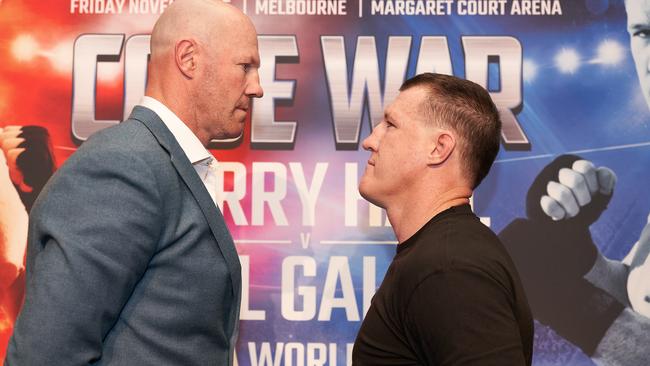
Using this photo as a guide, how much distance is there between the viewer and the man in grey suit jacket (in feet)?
4.15

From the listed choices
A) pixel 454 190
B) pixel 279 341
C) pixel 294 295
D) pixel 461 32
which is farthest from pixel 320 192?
pixel 454 190

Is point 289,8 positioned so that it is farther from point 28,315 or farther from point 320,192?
A: point 28,315

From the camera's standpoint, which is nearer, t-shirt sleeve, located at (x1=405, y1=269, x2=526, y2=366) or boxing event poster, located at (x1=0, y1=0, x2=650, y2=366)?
t-shirt sleeve, located at (x1=405, y1=269, x2=526, y2=366)

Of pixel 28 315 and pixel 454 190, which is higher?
pixel 454 190

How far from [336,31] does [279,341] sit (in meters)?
1.11

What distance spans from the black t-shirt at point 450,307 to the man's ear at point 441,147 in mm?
135

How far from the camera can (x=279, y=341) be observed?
2.70 meters

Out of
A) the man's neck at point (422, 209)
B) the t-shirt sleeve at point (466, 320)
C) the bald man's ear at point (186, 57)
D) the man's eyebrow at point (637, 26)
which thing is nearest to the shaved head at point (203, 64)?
the bald man's ear at point (186, 57)

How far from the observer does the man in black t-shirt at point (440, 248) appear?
1.21m

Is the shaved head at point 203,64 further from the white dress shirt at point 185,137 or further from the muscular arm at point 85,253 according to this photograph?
the muscular arm at point 85,253

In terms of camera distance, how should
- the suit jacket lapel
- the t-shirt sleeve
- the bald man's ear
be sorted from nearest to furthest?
the t-shirt sleeve, the suit jacket lapel, the bald man's ear

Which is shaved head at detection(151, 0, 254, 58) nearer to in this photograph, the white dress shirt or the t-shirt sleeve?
the white dress shirt

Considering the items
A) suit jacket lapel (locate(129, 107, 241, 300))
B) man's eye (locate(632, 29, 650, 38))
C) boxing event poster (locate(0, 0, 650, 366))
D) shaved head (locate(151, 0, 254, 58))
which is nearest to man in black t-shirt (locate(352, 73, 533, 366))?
suit jacket lapel (locate(129, 107, 241, 300))

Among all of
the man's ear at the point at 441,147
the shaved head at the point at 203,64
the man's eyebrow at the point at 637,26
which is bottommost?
the man's ear at the point at 441,147
